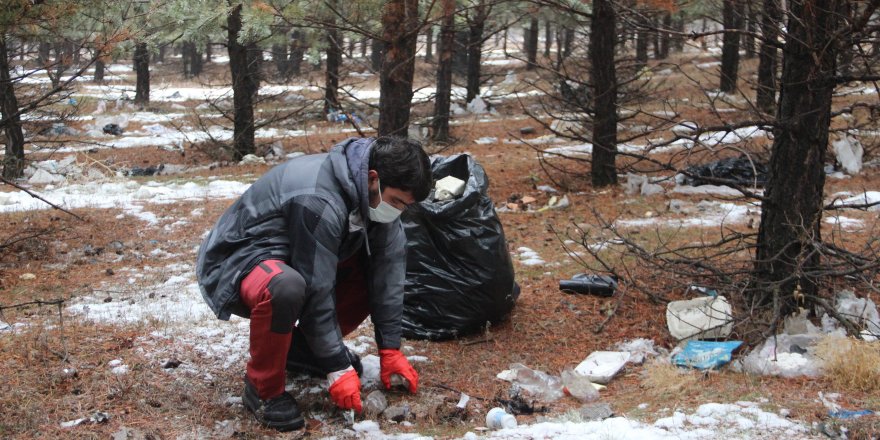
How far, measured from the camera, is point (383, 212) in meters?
2.92

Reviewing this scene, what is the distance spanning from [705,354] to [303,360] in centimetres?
188

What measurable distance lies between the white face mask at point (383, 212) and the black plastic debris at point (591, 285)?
2099 millimetres

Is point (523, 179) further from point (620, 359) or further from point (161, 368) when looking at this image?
point (161, 368)

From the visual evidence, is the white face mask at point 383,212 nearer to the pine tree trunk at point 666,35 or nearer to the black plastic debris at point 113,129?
the pine tree trunk at point 666,35

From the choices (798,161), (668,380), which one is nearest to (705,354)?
(668,380)

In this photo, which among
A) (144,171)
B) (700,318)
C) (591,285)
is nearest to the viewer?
(700,318)

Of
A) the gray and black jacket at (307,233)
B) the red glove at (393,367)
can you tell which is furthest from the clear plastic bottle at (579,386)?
the gray and black jacket at (307,233)

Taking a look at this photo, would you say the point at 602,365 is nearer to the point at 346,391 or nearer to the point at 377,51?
the point at 346,391

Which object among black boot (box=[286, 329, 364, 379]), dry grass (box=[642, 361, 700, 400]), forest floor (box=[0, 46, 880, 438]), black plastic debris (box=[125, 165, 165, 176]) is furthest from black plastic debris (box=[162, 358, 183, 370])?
black plastic debris (box=[125, 165, 165, 176])

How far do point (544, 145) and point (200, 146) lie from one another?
19.3 ft

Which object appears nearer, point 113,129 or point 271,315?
point 271,315

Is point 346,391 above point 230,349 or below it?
above

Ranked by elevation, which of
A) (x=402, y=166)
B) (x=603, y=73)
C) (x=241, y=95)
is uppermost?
(x=603, y=73)

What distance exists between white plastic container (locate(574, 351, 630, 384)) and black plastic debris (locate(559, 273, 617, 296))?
0.94m
